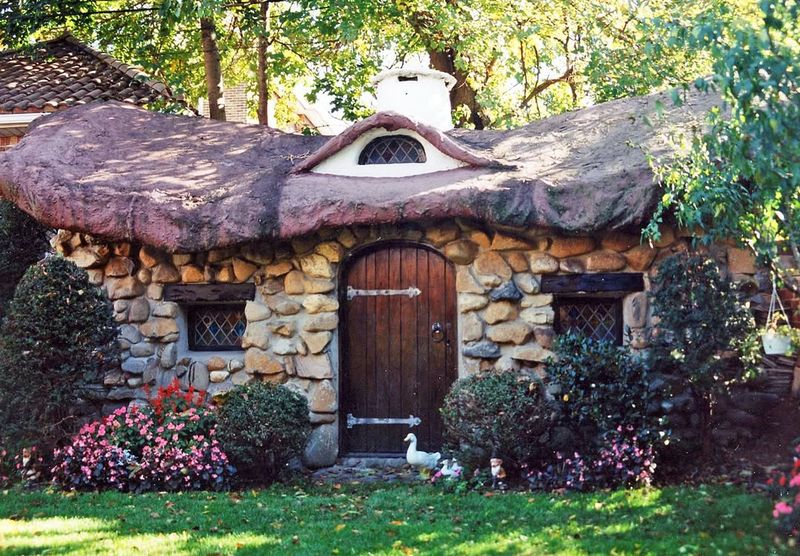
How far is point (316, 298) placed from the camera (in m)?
8.15

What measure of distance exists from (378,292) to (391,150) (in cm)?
142

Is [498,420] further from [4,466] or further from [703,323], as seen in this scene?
[4,466]

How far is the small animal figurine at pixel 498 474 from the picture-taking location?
682 cm

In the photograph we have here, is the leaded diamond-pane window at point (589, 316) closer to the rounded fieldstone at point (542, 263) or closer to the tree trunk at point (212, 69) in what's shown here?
the rounded fieldstone at point (542, 263)

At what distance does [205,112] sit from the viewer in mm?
22078

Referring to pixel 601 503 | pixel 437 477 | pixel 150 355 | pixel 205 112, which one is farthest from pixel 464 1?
pixel 205 112

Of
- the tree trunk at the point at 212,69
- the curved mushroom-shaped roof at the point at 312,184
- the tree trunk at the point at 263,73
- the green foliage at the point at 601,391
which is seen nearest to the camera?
Result: the green foliage at the point at 601,391

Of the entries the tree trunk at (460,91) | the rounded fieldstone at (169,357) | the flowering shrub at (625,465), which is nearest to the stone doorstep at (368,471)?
the flowering shrub at (625,465)

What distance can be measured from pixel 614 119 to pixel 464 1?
17.2 ft

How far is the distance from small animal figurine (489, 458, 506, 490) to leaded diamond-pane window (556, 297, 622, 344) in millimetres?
1615

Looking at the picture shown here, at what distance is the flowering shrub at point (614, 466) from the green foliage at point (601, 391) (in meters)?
0.09

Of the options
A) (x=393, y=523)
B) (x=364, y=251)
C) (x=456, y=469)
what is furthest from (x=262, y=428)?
(x=364, y=251)

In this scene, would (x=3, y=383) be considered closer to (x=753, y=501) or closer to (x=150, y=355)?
(x=150, y=355)

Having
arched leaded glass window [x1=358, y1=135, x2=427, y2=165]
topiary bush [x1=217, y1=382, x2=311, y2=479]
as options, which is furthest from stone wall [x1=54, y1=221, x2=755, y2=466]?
arched leaded glass window [x1=358, y1=135, x2=427, y2=165]
